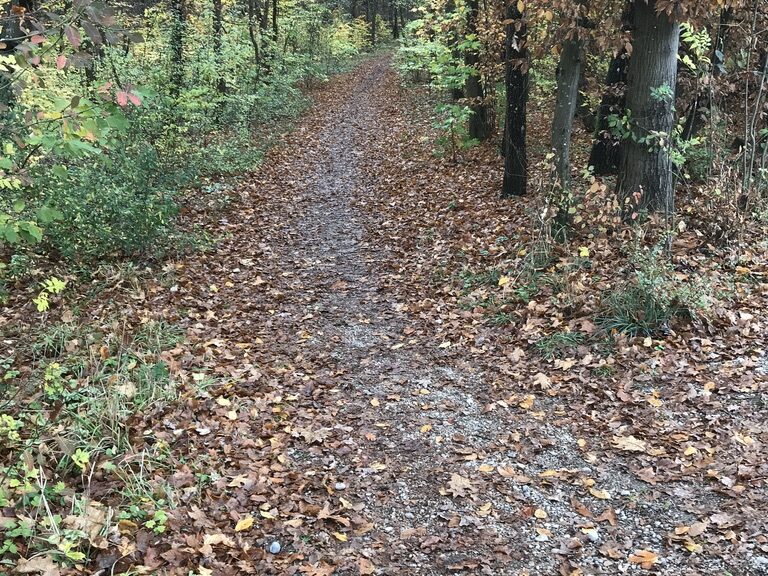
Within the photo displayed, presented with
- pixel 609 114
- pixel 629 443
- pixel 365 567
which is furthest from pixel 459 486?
pixel 609 114

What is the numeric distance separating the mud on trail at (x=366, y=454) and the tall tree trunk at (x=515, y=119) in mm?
2749

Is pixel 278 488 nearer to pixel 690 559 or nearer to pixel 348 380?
pixel 348 380

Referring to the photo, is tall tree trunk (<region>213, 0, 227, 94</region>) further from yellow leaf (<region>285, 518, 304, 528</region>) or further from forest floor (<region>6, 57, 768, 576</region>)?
yellow leaf (<region>285, 518, 304, 528</region>)

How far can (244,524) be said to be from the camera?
154 inches

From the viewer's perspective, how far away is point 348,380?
5.91 meters

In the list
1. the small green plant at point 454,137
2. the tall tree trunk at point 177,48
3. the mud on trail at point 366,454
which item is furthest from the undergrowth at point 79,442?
the tall tree trunk at point 177,48

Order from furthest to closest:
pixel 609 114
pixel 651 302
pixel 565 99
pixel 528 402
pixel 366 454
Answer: pixel 609 114 → pixel 565 99 → pixel 651 302 → pixel 528 402 → pixel 366 454

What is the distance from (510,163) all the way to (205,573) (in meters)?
8.10

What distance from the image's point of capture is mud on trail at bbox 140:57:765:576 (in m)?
3.71

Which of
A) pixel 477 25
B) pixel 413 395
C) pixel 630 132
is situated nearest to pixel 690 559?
pixel 413 395

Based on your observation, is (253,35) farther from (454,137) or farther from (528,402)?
(528,402)

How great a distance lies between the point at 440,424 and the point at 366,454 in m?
0.78

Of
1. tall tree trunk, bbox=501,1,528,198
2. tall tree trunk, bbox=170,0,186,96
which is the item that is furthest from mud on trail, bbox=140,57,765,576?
tall tree trunk, bbox=170,0,186,96

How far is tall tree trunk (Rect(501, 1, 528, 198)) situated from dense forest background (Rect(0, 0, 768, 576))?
0.04m
